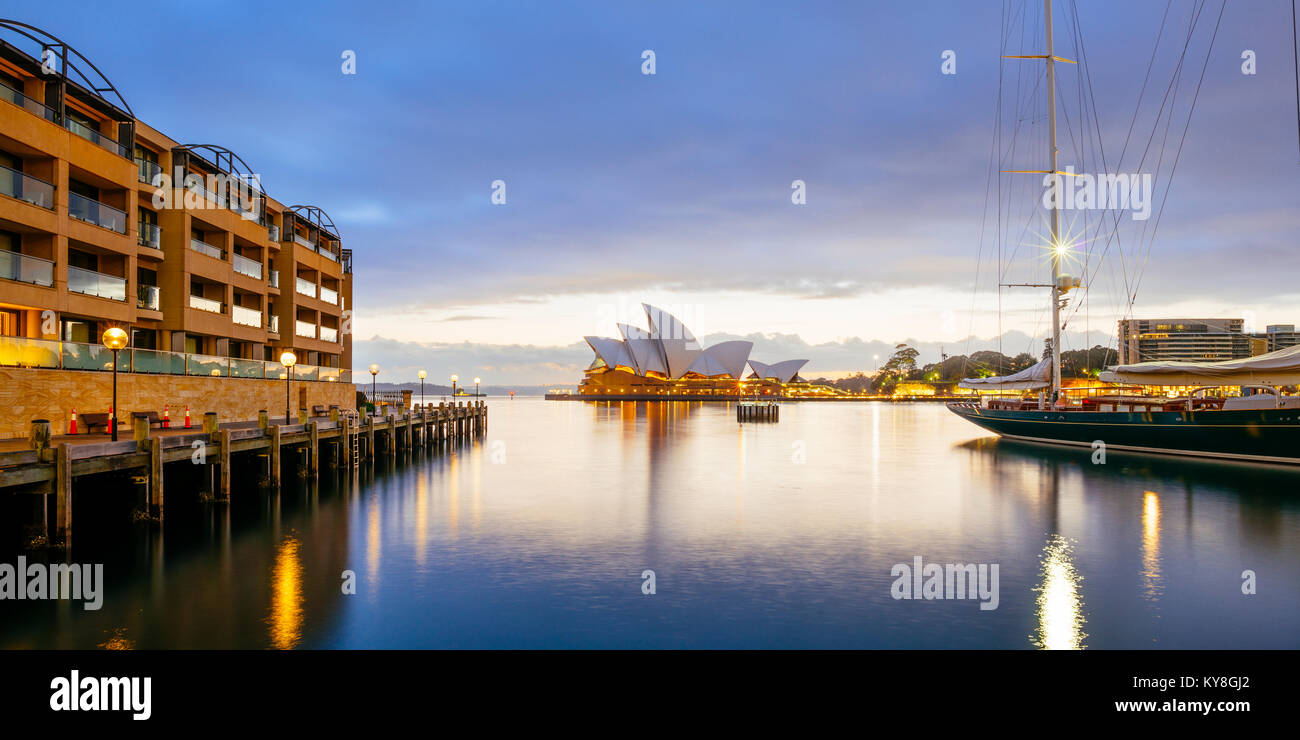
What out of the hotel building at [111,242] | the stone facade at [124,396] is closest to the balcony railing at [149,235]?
the hotel building at [111,242]

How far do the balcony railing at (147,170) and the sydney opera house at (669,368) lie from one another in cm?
9857

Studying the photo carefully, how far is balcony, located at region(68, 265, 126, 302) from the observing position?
812 inches

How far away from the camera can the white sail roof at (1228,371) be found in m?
24.4

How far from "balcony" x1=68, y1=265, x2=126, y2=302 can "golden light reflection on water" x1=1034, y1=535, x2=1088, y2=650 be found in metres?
24.3

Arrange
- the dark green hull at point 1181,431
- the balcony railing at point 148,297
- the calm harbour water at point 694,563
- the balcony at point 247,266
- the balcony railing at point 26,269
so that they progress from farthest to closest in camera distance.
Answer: the balcony at point 247,266, the dark green hull at point 1181,431, the balcony railing at point 148,297, the balcony railing at point 26,269, the calm harbour water at point 694,563

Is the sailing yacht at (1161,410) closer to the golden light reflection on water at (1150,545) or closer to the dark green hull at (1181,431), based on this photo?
the dark green hull at (1181,431)

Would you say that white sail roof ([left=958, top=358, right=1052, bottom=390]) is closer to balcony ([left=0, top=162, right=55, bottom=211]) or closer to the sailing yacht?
the sailing yacht

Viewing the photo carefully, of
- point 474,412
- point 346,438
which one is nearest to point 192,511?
point 346,438

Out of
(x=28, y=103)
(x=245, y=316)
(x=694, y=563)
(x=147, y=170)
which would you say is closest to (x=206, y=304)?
(x=245, y=316)

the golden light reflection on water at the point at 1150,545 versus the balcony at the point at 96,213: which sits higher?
the balcony at the point at 96,213

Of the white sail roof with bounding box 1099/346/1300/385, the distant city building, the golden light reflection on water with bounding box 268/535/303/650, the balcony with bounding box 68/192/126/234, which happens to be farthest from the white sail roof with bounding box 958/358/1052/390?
the balcony with bounding box 68/192/126/234

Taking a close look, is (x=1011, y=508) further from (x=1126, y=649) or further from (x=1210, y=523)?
(x=1126, y=649)

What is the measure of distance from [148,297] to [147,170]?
14.8 ft
